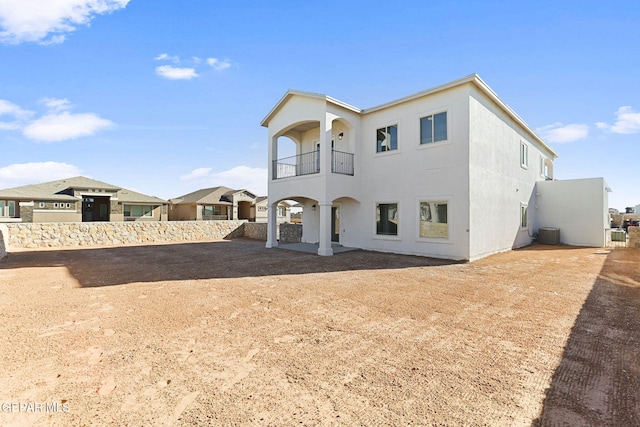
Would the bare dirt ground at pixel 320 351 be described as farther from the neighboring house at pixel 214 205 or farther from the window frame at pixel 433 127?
the neighboring house at pixel 214 205

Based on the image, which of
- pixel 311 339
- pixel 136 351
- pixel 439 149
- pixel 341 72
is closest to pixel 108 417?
pixel 136 351

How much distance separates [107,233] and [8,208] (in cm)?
1637

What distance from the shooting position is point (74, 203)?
26.7 meters

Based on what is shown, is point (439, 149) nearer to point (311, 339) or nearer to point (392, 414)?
point (311, 339)

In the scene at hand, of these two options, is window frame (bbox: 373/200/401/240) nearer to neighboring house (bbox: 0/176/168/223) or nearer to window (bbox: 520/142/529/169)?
window (bbox: 520/142/529/169)

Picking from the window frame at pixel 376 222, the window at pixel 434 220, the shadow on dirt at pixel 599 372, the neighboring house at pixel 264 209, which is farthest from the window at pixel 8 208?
the shadow on dirt at pixel 599 372

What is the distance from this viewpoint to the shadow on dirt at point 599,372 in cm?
261

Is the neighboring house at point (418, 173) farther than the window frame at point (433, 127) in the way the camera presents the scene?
No

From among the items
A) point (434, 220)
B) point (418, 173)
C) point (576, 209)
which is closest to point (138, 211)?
point (418, 173)

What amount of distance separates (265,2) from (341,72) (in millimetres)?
4358

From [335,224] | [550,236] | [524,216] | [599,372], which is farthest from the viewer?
[550,236]

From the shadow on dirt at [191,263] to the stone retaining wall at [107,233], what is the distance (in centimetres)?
239

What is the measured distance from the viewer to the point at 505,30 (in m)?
10.2

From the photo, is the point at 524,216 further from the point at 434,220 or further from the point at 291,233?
the point at 291,233
